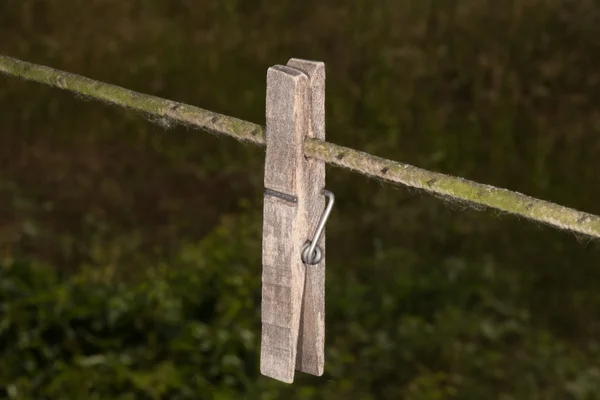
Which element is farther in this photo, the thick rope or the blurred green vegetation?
the blurred green vegetation

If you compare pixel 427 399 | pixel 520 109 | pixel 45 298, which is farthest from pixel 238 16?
pixel 427 399

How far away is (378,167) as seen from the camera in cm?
138

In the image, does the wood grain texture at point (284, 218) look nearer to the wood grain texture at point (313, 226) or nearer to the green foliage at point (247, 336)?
the wood grain texture at point (313, 226)

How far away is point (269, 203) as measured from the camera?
55.4 inches

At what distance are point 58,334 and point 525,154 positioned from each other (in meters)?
2.09

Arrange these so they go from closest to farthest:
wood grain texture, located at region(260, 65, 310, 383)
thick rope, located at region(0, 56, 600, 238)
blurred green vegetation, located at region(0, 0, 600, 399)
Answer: thick rope, located at region(0, 56, 600, 238), wood grain texture, located at region(260, 65, 310, 383), blurred green vegetation, located at region(0, 0, 600, 399)

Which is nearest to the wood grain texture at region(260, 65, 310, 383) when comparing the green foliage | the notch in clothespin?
the notch in clothespin

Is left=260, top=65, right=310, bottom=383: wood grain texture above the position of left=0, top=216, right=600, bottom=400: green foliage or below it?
above

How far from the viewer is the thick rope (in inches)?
49.1

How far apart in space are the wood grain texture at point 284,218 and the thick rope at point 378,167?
35mm

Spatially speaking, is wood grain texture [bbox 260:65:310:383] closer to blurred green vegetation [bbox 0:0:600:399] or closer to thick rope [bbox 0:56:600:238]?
thick rope [bbox 0:56:600:238]

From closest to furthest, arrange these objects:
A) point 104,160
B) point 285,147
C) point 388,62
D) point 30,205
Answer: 1. point 285,147
2. point 30,205
3. point 104,160
4. point 388,62

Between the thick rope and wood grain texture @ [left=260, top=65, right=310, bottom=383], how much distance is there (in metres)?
0.03

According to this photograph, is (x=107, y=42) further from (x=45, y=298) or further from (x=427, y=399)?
(x=427, y=399)
